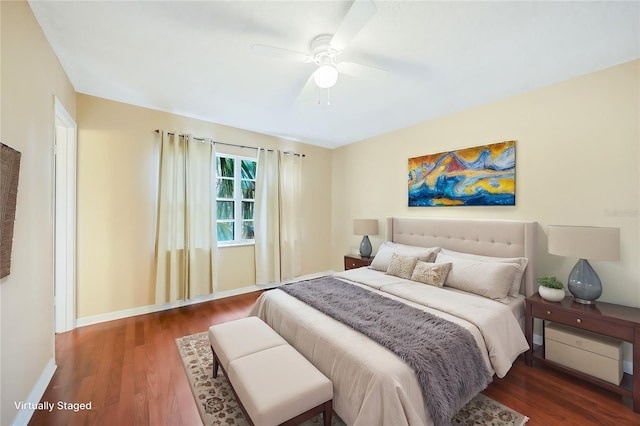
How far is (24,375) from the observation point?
5.42 ft

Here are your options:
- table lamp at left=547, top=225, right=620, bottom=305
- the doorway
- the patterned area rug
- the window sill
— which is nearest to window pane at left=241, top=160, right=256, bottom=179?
the window sill

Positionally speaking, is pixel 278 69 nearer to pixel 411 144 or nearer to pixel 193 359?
pixel 411 144

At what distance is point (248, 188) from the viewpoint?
434 centimetres

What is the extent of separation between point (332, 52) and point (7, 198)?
2.15m

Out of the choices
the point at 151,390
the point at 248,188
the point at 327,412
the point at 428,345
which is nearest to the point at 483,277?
the point at 428,345

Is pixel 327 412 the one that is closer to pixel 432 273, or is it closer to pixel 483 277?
pixel 432 273

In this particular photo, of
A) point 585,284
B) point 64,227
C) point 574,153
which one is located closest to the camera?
point 585,284

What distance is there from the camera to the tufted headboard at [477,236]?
2.56 metres

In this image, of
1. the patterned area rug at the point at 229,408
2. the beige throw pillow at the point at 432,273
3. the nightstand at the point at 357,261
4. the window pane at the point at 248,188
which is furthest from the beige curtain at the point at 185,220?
the beige throw pillow at the point at 432,273

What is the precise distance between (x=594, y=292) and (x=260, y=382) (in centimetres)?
263

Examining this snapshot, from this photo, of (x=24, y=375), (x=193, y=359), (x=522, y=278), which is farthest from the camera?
(x=522, y=278)

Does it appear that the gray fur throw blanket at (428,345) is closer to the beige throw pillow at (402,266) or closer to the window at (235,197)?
the beige throw pillow at (402,266)

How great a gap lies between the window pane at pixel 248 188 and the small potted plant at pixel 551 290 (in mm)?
3753

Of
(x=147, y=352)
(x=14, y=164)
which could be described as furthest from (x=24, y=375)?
(x=14, y=164)
